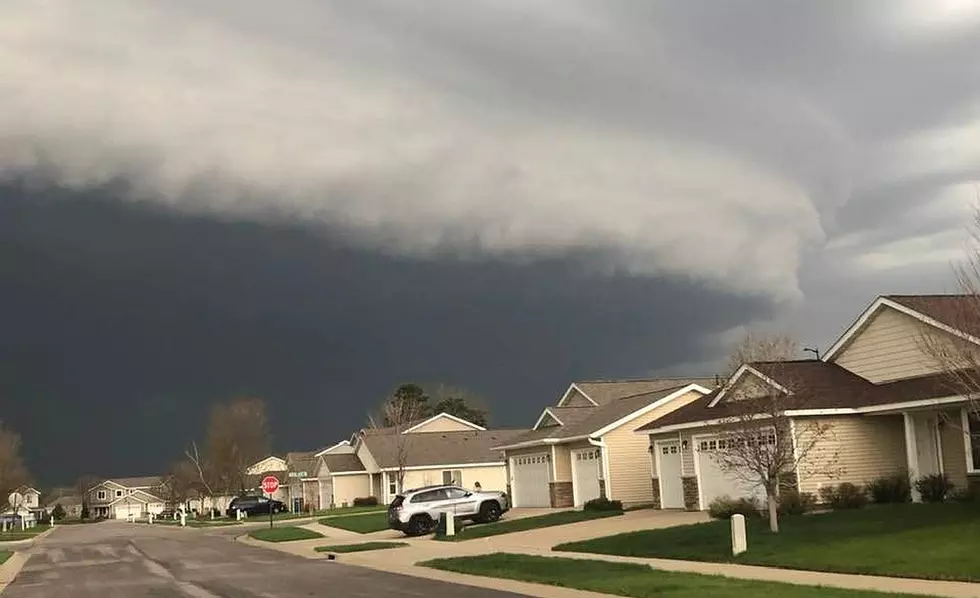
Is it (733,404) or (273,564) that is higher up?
(733,404)

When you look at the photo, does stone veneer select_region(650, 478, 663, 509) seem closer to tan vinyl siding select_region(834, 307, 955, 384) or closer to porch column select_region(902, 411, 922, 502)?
tan vinyl siding select_region(834, 307, 955, 384)

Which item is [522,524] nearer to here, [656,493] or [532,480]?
[656,493]

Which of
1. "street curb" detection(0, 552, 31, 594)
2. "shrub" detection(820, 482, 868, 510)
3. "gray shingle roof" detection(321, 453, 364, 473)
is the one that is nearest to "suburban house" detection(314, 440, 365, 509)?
"gray shingle roof" detection(321, 453, 364, 473)

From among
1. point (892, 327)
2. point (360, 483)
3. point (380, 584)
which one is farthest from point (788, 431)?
point (360, 483)

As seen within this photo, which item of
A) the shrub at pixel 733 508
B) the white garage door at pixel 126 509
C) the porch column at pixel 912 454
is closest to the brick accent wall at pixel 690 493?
the shrub at pixel 733 508

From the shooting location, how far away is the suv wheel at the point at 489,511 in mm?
39094

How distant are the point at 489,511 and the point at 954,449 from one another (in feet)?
58.1

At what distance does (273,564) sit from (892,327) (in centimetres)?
1985

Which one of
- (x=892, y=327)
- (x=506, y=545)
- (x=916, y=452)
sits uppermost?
Result: (x=892, y=327)

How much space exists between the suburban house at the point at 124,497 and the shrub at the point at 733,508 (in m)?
144

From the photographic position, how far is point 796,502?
29.6 metres

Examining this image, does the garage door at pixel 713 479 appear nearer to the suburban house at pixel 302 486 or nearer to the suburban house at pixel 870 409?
the suburban house at pixel 870 409

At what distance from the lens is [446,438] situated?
74438 mm

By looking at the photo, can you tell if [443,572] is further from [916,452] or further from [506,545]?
[916,452]
